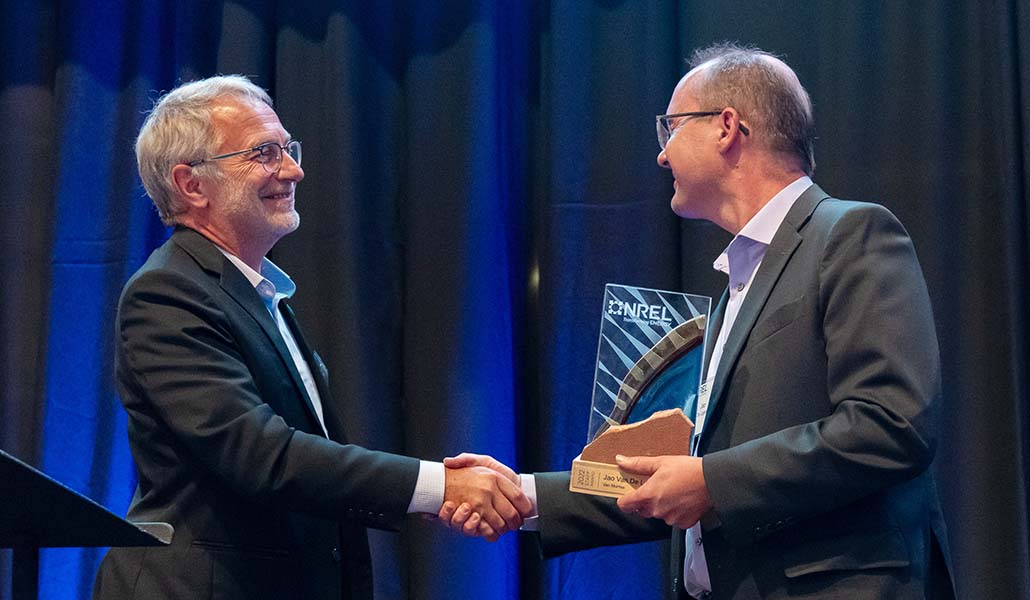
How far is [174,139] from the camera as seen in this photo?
282cm

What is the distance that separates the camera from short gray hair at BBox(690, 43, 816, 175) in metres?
2.54

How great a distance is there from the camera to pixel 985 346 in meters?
3.35

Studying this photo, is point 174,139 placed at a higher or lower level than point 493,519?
higher

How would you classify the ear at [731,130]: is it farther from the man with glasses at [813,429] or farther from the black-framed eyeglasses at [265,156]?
the black-framed eyeglasses at [265,156]

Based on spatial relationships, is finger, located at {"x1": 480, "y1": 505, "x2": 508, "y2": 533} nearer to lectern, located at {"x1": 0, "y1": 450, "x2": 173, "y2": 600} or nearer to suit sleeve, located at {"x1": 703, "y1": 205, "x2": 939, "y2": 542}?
suit sleeve, located at {"x1": 703, "y1": 205, "x2": 939, "y2": 542}

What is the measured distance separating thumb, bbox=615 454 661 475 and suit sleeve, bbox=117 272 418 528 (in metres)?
0.52

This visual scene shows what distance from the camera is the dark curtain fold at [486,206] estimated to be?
3.38 metres

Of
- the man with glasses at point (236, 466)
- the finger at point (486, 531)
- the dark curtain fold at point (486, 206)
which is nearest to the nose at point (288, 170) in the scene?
the man with glasses at point (236, 466)

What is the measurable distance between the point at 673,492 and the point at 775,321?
39 cm

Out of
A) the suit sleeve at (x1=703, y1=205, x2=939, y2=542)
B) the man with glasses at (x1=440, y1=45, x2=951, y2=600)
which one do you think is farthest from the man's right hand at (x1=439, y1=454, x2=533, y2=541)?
the suit sleeve at (x1=703, y1=205, x2=939, y2=542)

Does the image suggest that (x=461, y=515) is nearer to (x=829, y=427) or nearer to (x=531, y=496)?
(x=531, y=496)

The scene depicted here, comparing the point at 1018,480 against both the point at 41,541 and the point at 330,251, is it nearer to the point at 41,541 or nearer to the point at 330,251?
the point at 330,251

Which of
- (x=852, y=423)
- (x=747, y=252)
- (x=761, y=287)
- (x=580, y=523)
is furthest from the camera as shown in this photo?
(x=580, y=523)

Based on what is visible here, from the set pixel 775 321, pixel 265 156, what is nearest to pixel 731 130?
pixel 775 321
